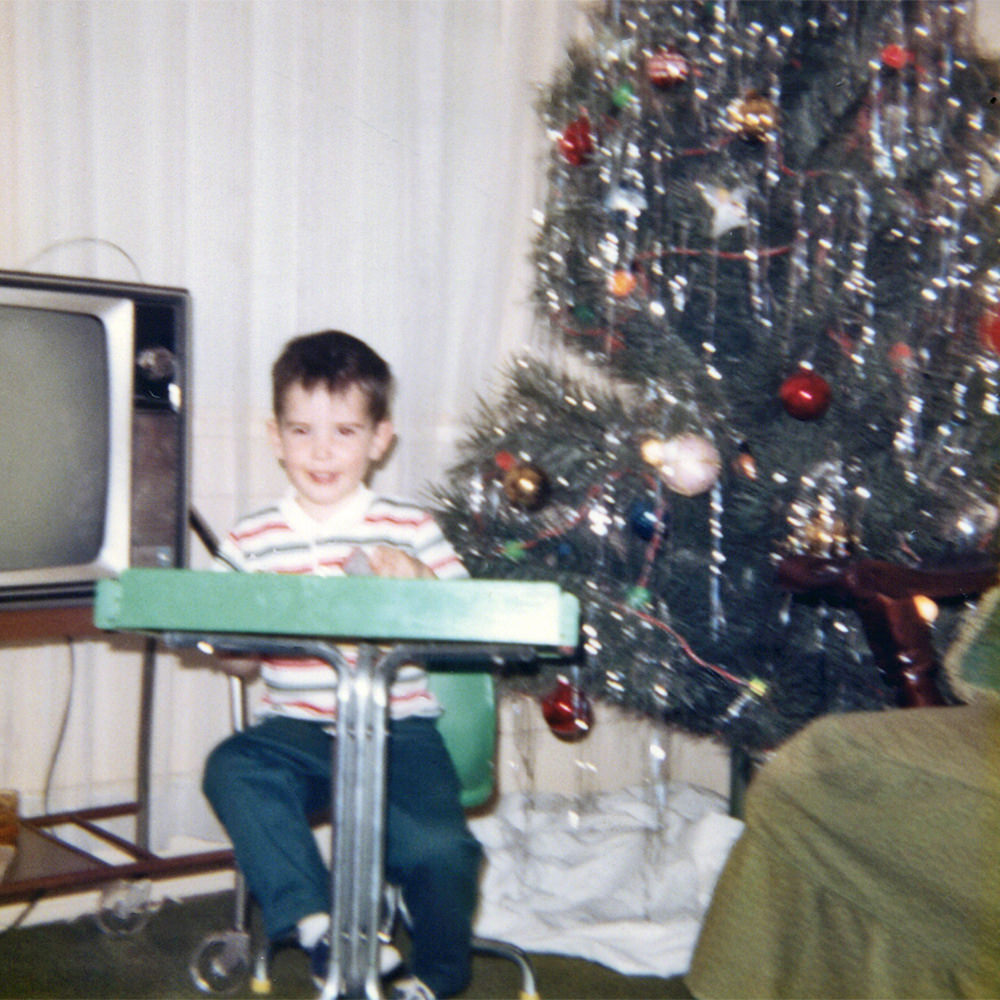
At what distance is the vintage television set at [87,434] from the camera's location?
4.54 ft

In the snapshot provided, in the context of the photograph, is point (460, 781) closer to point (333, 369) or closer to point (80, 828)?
point (333, 369)

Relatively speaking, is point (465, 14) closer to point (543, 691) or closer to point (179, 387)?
point (179, 387)

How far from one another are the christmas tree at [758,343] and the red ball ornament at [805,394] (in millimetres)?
46

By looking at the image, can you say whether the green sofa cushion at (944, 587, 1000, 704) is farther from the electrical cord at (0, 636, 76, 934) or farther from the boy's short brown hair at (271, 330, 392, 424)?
the electrical cord at (0, 636, 76, 934)

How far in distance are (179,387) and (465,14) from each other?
1.03 meters

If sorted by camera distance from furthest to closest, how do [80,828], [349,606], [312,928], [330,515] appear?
[80,828] → [330,515] → [312,928] → [349,606]

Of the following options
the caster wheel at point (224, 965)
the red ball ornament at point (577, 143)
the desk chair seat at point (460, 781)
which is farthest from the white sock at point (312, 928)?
the red ball ornament at point (577, 143)

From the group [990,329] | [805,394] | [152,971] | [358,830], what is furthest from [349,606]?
[990,329]

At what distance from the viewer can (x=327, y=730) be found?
4.73ft

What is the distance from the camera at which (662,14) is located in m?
1.59

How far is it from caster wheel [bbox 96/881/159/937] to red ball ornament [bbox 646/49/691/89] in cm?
152

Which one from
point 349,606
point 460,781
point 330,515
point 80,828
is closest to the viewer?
point 349,606

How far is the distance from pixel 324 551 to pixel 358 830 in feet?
1.60

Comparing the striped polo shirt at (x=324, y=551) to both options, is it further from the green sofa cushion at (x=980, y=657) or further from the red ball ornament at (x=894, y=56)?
the red ball ornament at (x=894, y=56)
